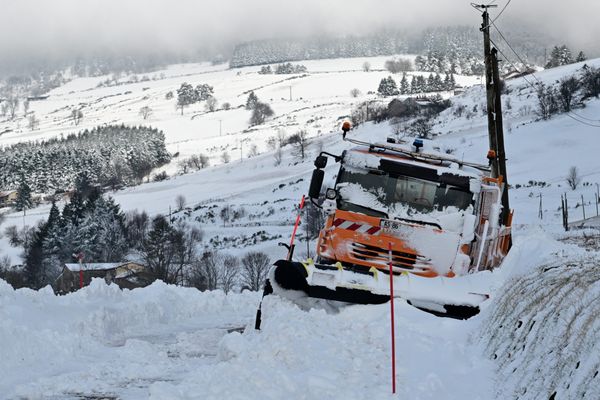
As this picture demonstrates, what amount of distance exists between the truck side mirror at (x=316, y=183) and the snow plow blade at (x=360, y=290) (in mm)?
2222

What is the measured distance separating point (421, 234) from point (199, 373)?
5.44m

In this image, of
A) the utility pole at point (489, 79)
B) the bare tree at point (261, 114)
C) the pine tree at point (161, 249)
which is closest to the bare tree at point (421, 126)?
the pine tree at point (161, 249)

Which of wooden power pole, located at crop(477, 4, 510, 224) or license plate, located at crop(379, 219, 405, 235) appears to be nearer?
license plate, located at crop(379, 219, 405, 235)

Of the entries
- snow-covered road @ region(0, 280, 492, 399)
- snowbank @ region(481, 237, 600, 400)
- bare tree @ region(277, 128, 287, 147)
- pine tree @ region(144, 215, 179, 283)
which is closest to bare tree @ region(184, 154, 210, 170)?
bare tree @ region(277, 128, 287, 147)

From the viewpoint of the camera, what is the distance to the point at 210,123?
199 metres

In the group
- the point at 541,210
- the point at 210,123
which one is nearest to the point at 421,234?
the point at 541,210

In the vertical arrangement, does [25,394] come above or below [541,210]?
above

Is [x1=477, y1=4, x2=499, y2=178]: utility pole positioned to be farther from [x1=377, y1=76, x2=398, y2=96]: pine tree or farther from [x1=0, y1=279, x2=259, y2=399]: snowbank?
[x1=377, y1=76, x2=398, y2=96]: pine tree

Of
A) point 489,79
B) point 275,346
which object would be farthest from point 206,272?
point 275,346

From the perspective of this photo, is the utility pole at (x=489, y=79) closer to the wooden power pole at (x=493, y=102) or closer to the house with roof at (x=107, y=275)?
the wooden power pole at (x=493, y=102)

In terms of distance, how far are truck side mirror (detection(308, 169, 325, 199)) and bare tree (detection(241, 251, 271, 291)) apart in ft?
173

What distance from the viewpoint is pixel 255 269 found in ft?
223

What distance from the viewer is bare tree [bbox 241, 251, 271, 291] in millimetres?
65250

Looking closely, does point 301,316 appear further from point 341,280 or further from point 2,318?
point 2,318
